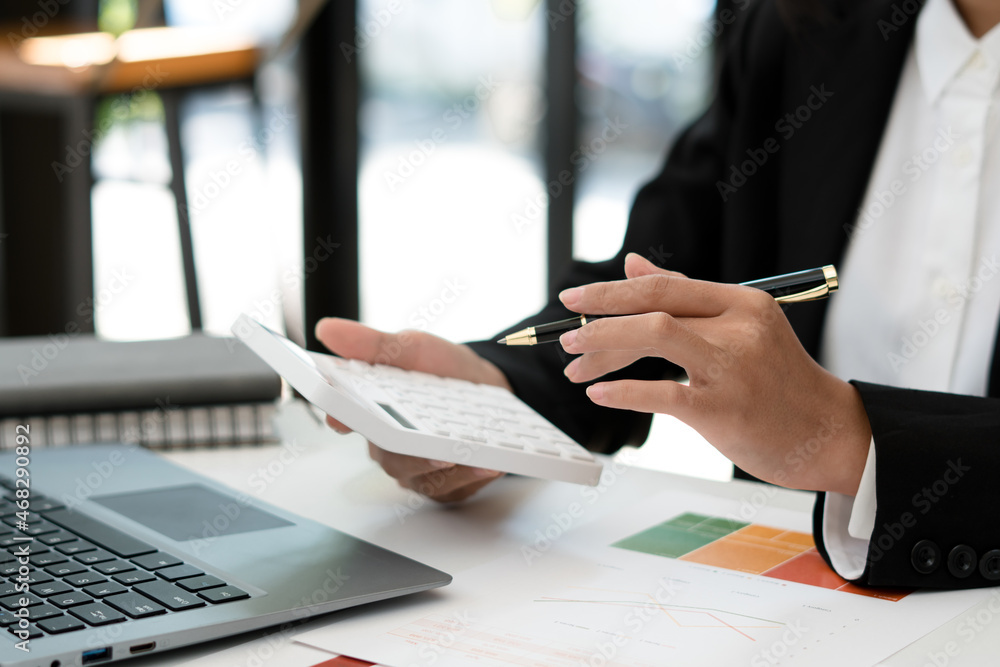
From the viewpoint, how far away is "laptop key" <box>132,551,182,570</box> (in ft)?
1.84

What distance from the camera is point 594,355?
66 cm

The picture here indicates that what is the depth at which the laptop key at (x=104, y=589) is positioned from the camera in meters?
0.51

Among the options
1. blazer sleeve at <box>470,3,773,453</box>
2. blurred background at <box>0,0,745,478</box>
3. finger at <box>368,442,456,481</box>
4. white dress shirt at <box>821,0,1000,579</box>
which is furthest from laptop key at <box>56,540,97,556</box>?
blurred background at <box>0,0,745,478</box>

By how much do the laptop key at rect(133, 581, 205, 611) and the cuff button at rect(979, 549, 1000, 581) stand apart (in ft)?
1.72

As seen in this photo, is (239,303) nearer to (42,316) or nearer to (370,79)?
(42,316)

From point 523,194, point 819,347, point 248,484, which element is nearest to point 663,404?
point 248,484

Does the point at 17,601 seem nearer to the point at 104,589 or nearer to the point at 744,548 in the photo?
the point at 104,589

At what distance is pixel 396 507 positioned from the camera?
0.80 m

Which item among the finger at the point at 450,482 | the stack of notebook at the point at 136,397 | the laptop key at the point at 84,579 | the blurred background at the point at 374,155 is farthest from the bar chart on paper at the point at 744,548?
the blurred background at the point at 374,155

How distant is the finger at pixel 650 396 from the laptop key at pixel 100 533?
32 cm

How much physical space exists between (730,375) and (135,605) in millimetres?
389

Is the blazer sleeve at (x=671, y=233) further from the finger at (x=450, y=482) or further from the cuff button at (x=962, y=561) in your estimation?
the cuff button at (x=962, y=561)

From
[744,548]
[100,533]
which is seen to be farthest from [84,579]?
[744,548]

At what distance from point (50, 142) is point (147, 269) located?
508mm
